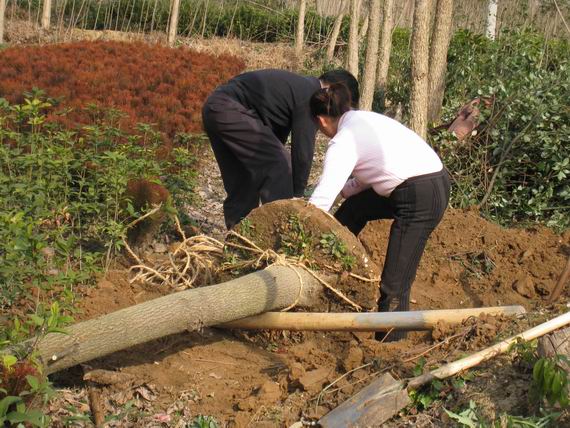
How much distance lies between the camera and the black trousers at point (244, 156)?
628cm

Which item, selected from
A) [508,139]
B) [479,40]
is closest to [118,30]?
[479,40]

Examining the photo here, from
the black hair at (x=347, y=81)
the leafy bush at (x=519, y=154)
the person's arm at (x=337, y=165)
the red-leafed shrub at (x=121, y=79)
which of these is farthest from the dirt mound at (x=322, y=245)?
the red-leafed shrub at (x=121, y=79)

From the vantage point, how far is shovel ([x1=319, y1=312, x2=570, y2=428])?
386cm

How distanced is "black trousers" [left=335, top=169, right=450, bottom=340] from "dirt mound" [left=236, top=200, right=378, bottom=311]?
18 centimetres

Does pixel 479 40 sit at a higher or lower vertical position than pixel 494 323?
higher

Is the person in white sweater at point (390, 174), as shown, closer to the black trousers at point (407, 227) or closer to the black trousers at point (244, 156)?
the black trousers at point (407, 227)

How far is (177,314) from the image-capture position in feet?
13.9

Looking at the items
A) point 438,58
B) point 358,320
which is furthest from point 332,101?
point 438,58

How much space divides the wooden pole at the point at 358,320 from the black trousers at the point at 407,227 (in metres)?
0.40

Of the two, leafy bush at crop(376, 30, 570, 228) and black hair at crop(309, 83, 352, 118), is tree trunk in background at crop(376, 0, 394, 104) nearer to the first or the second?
leafy bush at crop(376, 30, 570, 228)

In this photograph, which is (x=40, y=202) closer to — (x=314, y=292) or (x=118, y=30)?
(x=314, y=292)

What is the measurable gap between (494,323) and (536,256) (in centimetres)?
250

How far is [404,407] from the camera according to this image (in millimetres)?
3965

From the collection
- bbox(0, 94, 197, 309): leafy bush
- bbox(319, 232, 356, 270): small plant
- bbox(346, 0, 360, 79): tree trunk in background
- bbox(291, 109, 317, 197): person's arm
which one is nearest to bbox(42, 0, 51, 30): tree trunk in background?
bbox(346, 0, 360, 79): tree trunk in background
